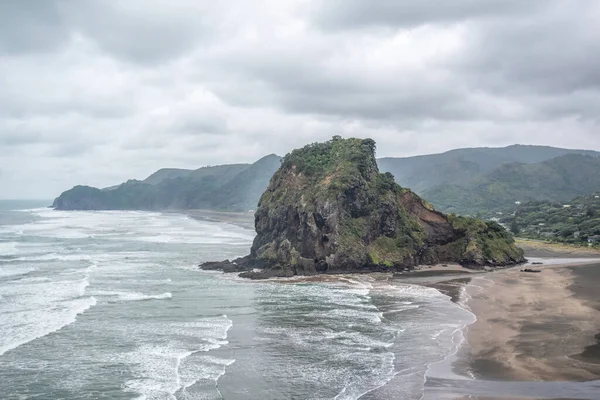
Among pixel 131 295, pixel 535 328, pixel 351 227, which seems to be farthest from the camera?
pixel 351 227

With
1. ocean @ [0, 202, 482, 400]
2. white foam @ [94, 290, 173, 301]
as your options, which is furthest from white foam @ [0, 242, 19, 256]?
white foam @ [94, 290, 173, 301]

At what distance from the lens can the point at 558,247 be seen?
81375 mm

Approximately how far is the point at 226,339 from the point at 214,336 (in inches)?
39.5

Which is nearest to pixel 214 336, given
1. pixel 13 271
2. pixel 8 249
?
pixel 13 271

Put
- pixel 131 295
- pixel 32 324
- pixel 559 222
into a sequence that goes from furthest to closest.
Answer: pixel 559 222 → pixel 131 295 → pixel 32 324

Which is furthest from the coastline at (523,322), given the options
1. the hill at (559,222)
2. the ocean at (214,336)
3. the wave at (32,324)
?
the hill at (559,222)

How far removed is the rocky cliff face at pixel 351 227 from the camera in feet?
196

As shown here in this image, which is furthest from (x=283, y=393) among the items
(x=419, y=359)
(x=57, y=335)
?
(x=57, y=335)

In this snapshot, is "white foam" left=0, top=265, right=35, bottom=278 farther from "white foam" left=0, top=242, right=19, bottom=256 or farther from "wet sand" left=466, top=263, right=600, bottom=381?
"wet sand" left=466, top=263, right=600, bottom=381

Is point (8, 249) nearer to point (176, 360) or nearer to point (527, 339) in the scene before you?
point (176, 360)

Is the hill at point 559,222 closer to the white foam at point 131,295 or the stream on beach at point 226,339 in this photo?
the stream on beach at point 226,339

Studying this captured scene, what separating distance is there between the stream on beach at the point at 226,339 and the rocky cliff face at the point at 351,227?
18.4 feet

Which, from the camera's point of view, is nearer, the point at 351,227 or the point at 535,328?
the point at 535,328

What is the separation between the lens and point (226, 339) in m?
31.0
